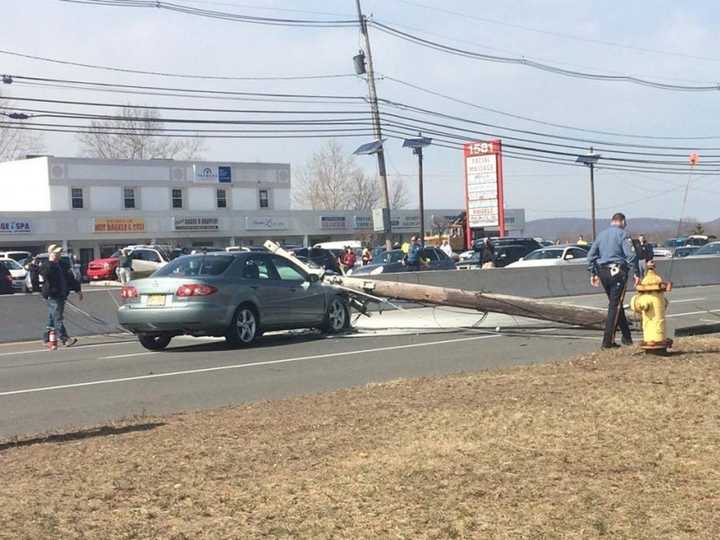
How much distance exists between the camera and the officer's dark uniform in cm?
1190

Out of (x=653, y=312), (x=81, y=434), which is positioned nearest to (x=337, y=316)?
(x=653, y=312)

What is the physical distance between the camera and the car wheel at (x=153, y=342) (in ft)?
50.0

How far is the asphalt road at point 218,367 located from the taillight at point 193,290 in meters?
0.92

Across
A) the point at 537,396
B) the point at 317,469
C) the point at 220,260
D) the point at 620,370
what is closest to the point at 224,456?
the point at 317,469

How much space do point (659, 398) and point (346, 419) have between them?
2.52 m

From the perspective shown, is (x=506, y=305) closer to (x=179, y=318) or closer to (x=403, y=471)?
(x=179, y=318)

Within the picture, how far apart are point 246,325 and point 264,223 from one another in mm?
49307

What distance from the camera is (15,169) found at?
60938mm

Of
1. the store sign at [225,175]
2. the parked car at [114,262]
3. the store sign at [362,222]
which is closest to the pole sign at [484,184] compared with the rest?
the parked car at [114,262]

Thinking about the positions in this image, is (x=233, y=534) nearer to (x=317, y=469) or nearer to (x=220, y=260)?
(x=317, y=469)

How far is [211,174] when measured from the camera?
209ft

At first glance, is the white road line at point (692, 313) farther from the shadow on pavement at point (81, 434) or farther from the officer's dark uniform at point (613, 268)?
the shadow on pavement at point (81, 434)

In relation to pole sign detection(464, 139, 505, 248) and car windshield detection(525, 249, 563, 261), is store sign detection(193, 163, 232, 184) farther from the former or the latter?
car windshield detection(525, 249, 563, 261)

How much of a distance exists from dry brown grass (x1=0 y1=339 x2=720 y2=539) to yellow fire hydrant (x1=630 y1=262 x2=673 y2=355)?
2.03 meters
